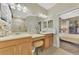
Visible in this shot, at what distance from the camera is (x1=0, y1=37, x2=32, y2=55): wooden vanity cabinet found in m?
1.51

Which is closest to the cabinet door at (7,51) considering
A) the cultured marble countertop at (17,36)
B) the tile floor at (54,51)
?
the cultured marble countertop at (17,36)

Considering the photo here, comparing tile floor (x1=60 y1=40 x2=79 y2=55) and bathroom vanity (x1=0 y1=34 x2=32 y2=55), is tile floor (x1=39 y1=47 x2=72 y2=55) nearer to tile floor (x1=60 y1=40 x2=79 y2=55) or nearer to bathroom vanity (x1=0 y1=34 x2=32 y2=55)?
tile floor (x1=60 y1=40 x2=79 y2=55)

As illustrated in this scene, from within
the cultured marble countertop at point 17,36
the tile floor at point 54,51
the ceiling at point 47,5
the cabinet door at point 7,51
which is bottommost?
the tile floor at point 54,51

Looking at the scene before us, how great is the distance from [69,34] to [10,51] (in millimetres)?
962

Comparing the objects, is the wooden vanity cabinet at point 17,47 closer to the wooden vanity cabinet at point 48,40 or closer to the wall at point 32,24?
the wall at point 32,24

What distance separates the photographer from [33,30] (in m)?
1.67

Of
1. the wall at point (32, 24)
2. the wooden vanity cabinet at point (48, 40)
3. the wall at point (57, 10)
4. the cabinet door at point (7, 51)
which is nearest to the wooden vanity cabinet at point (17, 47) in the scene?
the cabinet door at point (7, 51)

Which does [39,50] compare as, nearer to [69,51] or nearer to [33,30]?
[33,30]

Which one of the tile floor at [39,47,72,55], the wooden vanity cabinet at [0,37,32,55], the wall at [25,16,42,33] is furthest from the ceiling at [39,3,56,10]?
the tile floor at [39,47,72,55]

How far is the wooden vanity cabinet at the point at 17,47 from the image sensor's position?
1.51m

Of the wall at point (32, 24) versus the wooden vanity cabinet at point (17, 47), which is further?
the wall at point (32, 24)

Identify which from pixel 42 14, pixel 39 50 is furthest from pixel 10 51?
pixel 42 14

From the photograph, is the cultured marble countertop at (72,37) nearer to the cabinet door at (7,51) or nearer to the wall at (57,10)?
the wall at (57,10)

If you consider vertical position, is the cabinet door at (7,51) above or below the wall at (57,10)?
below
